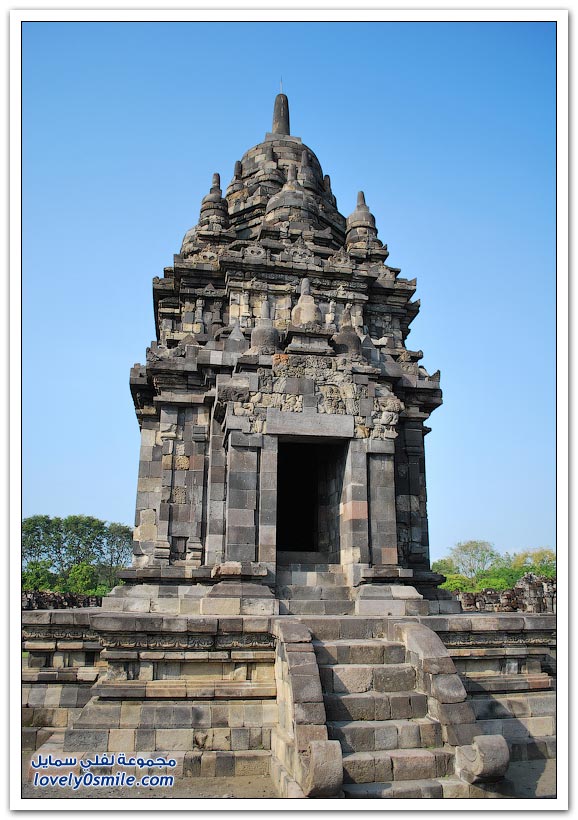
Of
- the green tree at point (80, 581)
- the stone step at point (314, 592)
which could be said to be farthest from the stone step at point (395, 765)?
the green tree at point (80, 581)

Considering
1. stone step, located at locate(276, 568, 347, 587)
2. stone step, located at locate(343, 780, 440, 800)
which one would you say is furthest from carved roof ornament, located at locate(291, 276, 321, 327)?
stone step, located at locate(343, 780, 440, 800)

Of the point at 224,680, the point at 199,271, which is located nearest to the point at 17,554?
the point at 224,680

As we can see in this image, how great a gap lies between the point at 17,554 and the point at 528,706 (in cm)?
765

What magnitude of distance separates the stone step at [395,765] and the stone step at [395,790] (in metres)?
0.08

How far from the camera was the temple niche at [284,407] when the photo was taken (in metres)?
11.4

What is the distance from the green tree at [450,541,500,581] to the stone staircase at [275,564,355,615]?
83695 millimetres

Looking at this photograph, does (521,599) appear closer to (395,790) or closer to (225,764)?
(225,764)

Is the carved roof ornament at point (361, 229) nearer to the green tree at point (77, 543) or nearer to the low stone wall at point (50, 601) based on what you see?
the low stone wall at point (50, 601)

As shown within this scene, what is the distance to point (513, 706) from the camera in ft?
32.3

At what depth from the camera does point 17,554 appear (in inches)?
284

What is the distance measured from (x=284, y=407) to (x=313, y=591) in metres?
3.21

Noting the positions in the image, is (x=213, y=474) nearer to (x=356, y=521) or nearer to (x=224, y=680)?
(x=356, y=521)
